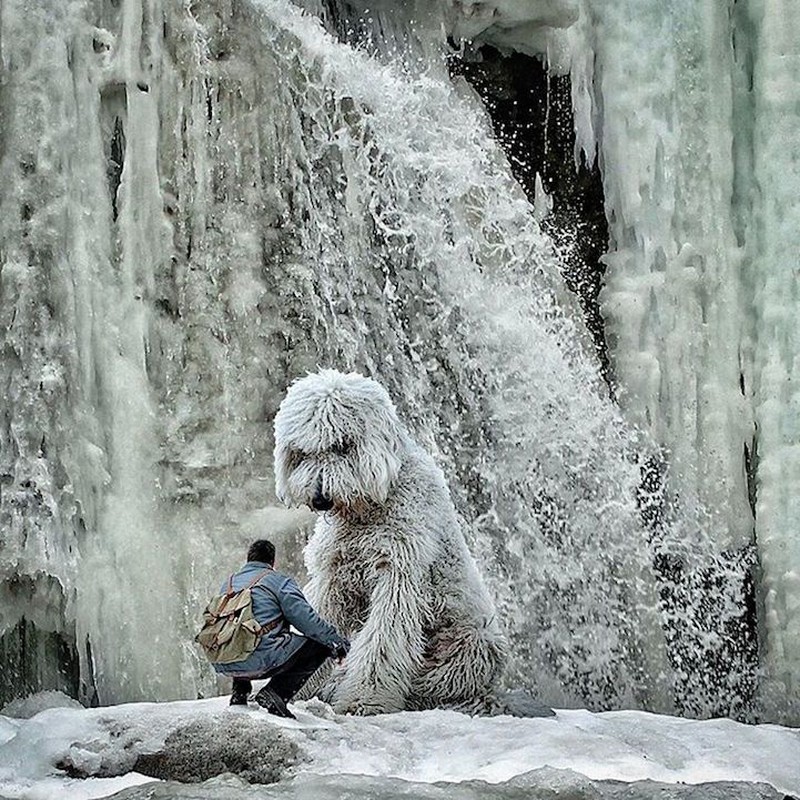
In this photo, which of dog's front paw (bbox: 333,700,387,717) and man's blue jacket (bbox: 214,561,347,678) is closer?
man's blue jacket (bbox: 214,561,347,678)

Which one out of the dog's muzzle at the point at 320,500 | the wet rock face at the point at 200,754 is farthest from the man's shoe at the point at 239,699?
the dog's muzzle at the point at 320,500

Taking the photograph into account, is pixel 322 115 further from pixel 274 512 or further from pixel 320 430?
pixel 320 430

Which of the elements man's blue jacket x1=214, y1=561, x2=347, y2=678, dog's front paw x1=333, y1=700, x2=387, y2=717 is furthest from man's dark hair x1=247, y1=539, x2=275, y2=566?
dog's front paw x1=333, y1=700, x2=387, y2=717

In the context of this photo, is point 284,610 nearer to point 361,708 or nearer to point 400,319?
point 361,708

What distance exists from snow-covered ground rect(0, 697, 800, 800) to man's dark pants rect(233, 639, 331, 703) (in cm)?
7

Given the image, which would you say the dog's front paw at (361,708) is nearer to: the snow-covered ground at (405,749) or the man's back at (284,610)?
the snow-covered ground at (405,749)

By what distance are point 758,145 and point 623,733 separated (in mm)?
3310

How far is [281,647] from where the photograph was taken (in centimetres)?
389

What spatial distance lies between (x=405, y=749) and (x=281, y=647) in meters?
0.44

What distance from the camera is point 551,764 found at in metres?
3.60

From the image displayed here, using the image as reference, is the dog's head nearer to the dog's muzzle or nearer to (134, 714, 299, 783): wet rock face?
the dog's muzzle

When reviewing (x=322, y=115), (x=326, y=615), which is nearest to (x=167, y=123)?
(x=322, y=115)

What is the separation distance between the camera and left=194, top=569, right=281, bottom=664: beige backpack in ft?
12.6

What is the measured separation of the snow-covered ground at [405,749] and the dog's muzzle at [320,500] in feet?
1.87
